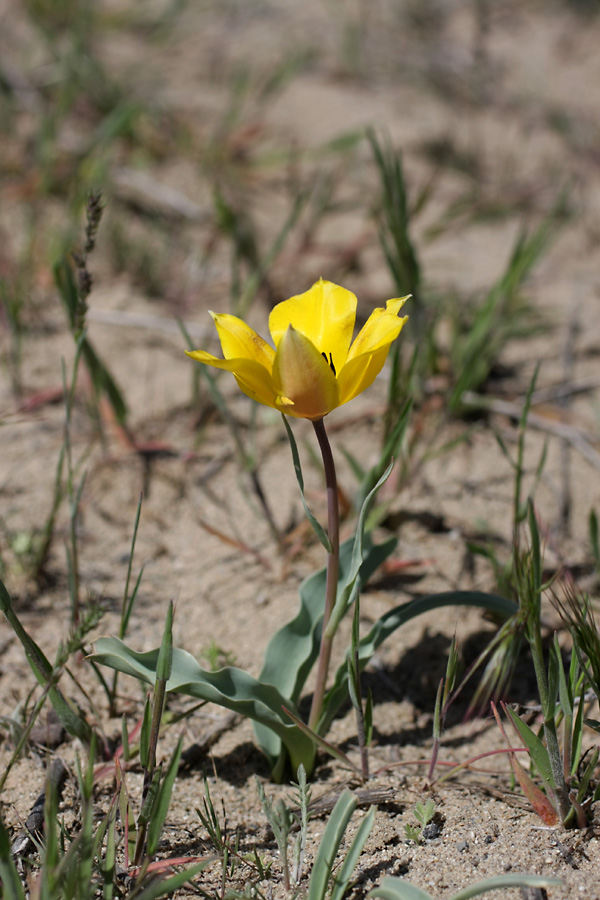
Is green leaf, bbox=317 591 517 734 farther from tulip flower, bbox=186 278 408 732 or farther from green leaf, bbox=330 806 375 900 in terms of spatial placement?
green leaf, bbox=330 806 375 900

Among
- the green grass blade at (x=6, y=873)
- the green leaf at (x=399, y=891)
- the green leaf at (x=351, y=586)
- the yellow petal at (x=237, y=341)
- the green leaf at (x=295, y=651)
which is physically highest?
the yellow petal at (x=237, y=341)

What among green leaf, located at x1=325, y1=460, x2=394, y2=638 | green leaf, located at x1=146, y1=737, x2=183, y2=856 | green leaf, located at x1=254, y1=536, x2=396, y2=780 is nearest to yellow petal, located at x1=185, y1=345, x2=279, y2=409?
green leaf, located at x1=325, y1=460, x2=394, y2=638

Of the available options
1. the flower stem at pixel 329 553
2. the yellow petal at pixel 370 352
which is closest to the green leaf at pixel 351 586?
the flower stem at pixel 329 553

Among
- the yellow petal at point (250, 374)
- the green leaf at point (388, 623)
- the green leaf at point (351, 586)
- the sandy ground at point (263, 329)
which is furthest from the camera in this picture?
the sandy ground at point (263, 329)

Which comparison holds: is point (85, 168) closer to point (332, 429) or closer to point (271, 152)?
point (271, 152)

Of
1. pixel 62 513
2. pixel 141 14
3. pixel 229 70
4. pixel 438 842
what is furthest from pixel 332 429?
pixel 141 14

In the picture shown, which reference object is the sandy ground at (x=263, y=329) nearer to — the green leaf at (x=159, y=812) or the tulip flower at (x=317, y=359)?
the green leaf at (x=159, y=812)
